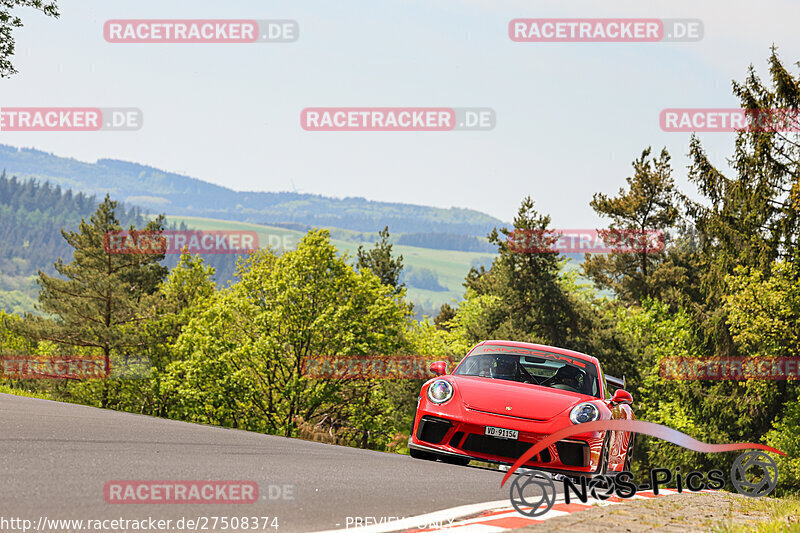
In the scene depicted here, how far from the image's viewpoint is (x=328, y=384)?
38469 mm

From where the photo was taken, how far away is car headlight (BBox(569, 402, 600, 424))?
9280 mm

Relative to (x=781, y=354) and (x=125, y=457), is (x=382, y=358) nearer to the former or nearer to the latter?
(x=781, y=354)

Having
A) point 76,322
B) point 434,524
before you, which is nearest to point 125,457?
point 434,524

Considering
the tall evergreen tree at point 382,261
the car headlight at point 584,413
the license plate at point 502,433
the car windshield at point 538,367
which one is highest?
the tall evergreen tree at point 382,261

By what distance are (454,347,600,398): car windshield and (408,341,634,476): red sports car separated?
0.01 m

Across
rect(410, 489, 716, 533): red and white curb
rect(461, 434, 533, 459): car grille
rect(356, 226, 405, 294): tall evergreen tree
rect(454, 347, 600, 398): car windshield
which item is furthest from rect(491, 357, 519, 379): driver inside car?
rect(356, 226, 405, 294): tall evergreen tree

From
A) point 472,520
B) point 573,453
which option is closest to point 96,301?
point 573,453

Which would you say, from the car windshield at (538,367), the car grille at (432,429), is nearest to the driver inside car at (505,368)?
the car windshield at (538,367)

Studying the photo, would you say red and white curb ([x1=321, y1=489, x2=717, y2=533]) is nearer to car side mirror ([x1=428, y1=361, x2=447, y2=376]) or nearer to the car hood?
the car hood

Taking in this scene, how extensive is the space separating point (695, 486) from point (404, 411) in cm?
4105

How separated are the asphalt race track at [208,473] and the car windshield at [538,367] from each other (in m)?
1.28

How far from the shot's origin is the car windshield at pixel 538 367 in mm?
10406

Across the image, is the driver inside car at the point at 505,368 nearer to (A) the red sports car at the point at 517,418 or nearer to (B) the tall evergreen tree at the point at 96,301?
(A) the red sports car at the point at 517,418

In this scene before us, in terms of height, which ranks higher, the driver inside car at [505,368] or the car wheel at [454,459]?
the driver inside car at [505,368]
